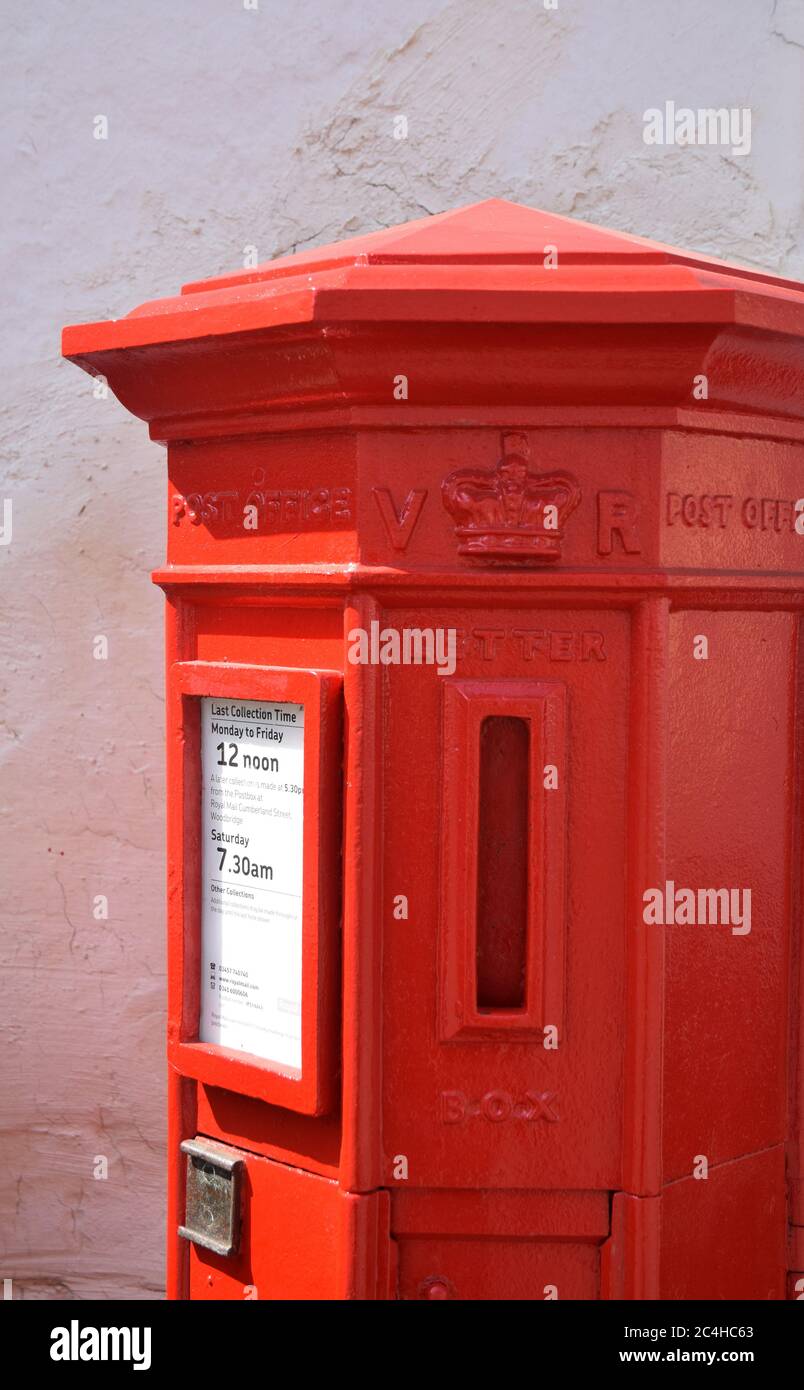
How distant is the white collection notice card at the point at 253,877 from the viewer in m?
1.60

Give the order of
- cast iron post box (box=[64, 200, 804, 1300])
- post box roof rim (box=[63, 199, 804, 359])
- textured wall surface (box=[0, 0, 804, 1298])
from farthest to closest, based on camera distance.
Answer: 1. textured wall surface (box=[0, 0, 804, 1298])
2. cast iron post box (box=[64, 200, 804, 1300])
3. post box roof rim (box=[63, 199, 804, 359])

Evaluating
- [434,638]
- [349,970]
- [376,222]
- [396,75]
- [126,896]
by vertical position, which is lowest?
[126,896]

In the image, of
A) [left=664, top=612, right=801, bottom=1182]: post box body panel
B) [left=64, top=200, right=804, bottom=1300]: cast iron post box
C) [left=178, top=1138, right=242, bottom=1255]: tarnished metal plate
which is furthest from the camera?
[left=178, top=1138, right=242, bottom=1255]: tarnished metal plate

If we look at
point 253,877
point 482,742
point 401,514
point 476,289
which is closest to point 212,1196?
point 253,877

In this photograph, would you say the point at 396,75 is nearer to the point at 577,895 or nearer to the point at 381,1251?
the point at 577,895

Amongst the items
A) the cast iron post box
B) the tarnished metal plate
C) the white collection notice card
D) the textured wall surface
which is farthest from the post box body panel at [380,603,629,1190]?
the textured wall surface

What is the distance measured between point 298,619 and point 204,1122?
79 centimetres

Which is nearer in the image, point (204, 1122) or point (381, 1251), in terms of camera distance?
point (381, 1251)

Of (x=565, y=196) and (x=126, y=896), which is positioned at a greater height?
(x=565, y=196)

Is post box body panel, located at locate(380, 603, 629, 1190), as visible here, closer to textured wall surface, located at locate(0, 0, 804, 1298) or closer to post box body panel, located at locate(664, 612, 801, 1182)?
post box body panel, located at locate(664, 612, 801, 1182)

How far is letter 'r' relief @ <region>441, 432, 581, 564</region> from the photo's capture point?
57.4 inches
